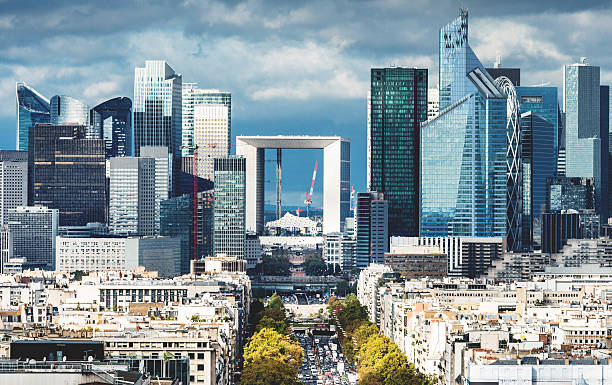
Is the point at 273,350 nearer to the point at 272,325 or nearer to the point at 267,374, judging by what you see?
the point at 267,374

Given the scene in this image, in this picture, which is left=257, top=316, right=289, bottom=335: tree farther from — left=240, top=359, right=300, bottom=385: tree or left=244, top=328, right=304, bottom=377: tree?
left=240, top=359, right=300, bottom=385: tree

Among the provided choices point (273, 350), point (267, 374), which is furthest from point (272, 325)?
point (267, 374)

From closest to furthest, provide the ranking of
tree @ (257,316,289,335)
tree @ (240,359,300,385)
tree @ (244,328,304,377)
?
tree @ (240,359,300,385) < tree @ (244,328,304,377) < tree @ (257,316,289,335)

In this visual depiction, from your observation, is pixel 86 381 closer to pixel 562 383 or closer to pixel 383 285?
pixel 562 383

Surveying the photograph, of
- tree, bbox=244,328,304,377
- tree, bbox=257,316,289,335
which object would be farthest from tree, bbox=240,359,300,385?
tree, bbox=257,316,289,335

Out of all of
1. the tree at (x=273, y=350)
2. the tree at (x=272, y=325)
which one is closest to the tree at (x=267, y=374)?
the tree at (x=273, y=350)

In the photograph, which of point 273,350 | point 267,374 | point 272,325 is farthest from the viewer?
point 272,325
